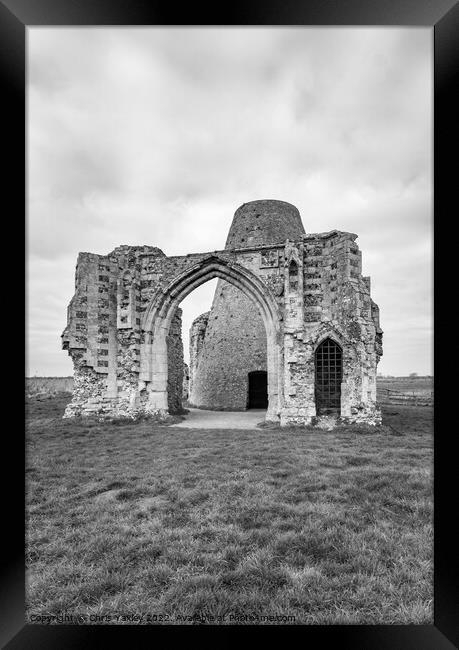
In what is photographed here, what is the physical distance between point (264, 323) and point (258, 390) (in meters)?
6.26

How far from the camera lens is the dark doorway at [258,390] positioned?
1933 centimetres

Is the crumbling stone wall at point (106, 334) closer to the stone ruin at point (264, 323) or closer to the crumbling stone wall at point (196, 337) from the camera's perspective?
the stone ruin at point (264, 323)

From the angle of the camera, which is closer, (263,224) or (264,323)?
(264,323)

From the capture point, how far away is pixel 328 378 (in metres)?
12.3

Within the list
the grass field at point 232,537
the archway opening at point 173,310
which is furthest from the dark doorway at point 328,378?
the grass field at point 232,537

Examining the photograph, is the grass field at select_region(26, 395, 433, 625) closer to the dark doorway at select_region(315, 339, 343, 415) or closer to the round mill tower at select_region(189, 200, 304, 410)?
the dark doorway at select_region(315, 339, 343, 415)

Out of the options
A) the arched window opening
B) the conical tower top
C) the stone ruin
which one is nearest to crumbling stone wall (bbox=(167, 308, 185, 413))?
the stone ruin

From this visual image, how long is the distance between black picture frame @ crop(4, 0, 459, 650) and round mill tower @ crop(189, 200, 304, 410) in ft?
51.4

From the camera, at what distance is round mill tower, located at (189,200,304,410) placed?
17750 mm

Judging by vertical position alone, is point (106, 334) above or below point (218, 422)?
above

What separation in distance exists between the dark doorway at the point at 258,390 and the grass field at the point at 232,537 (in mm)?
11687
